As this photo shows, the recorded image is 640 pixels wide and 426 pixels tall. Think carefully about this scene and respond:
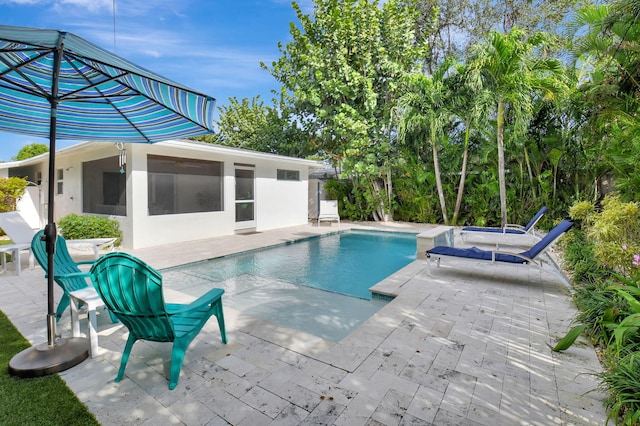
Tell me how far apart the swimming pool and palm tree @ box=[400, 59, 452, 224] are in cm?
501

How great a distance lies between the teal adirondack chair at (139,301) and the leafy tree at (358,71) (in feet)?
41.2

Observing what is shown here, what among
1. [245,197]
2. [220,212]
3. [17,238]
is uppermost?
[245,197]

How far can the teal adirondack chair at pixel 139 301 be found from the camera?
8.40 feet

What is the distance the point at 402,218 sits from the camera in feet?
53.7

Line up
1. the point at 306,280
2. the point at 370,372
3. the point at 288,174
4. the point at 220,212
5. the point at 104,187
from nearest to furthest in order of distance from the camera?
1. the point at 370,372
2. the point at 306,280
3. the point at 104,187
4. the point at 220,212
5. the point at 288,174

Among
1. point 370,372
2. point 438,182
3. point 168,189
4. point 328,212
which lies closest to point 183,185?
point 168,189

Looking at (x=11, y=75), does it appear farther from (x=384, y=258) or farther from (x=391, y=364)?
(x=384, y=258)

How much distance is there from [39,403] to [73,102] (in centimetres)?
330

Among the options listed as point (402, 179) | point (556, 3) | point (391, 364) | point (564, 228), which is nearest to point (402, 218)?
point (402, 179)

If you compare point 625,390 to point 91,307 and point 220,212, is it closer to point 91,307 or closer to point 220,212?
point 91,307

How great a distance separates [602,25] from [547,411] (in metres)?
6.53

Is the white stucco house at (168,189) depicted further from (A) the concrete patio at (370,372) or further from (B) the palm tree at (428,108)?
(B) the palm tree at (428,108)

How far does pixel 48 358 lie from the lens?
3016mm

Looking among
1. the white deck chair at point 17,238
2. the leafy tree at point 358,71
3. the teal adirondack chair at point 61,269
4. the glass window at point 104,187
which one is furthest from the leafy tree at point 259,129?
the teal adirondack chair at point 61,269
